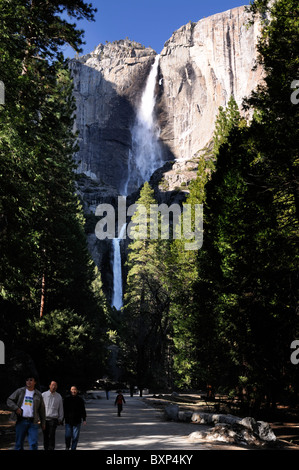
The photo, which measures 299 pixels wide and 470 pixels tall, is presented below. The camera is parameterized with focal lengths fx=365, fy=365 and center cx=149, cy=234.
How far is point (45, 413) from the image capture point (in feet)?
24.5

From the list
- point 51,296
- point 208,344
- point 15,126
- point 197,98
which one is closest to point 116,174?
point 197,98

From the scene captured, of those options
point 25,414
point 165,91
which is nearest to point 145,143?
point 165,91

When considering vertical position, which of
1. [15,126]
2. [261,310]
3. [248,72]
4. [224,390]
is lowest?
[224,390]

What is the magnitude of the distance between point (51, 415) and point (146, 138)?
12093 centimetres

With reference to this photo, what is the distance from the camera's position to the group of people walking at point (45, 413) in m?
6.79

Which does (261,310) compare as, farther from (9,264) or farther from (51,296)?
(51,296)

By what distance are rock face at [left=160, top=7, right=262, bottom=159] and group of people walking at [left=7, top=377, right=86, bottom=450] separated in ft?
332

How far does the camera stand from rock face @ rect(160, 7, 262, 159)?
10225 cm

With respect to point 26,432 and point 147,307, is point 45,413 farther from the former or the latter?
point 147,307

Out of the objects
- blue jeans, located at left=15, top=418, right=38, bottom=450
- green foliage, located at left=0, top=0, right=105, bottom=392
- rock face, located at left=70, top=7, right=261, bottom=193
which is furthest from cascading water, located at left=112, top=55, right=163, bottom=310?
blue jeans, located at left=15, top=418, right=38, bottom=450

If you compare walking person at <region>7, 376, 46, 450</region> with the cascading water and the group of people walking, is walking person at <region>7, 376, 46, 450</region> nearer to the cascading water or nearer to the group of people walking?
the group of people walking

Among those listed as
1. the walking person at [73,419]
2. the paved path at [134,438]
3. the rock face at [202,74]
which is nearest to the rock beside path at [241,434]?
the paved path at [134,438]
